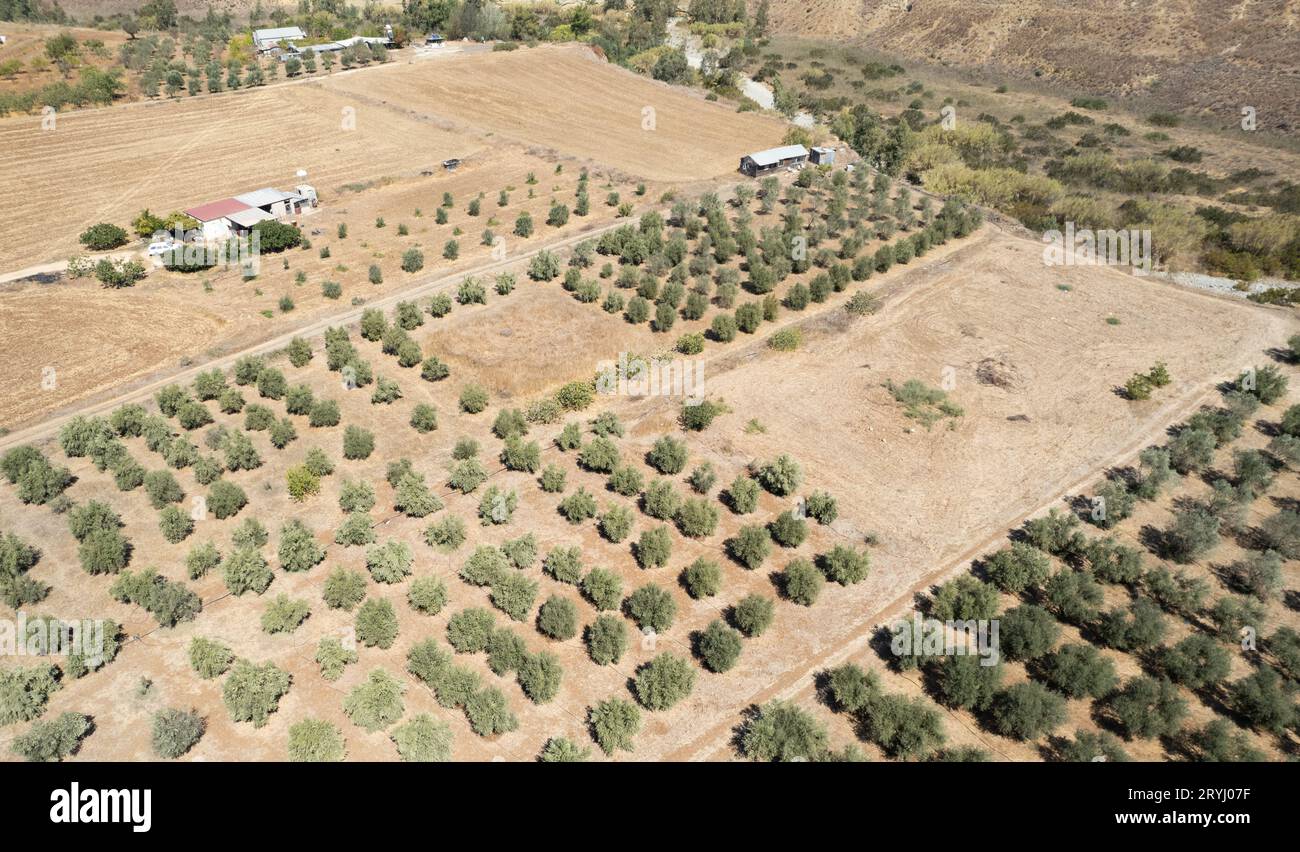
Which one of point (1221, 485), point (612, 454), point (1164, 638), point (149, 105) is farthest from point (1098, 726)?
point (149, 105)

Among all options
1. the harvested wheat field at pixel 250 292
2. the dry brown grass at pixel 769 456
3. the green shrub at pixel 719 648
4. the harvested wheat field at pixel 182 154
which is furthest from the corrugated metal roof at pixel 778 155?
the green shrub at pixel 719 648

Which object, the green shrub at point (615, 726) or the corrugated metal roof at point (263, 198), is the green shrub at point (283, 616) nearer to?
the green shrub at point (615, 726)

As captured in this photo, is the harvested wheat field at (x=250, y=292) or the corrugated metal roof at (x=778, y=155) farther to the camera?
the corrugated metal roof at (x=778, y=155)

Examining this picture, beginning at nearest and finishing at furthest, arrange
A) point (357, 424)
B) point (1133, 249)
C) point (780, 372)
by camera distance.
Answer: point (357, 424) < point (780, 372) < point (1133, 249)

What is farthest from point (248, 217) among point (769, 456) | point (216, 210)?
point (769, 456)

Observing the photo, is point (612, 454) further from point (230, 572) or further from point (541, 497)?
point (230, 572)
